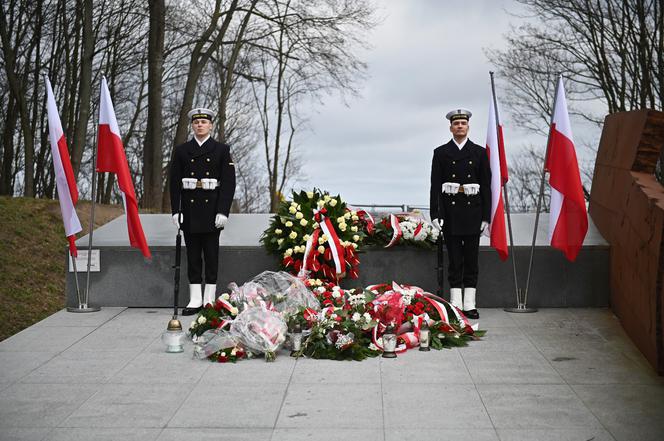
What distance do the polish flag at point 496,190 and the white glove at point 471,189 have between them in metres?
0.17

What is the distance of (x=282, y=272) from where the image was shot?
369 inches

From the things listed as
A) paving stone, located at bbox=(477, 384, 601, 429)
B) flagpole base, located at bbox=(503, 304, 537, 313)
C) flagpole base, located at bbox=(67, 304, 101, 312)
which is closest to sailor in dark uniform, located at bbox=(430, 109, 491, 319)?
flagpole base, located at bbox=(503, 304, 537, 313)

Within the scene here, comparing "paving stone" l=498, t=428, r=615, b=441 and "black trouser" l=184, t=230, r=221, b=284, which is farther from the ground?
"black trouser" l=184, t=230, r=221, b=284

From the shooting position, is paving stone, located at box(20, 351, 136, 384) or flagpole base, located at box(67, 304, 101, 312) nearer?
paving stone, located at box(20, 351, 136, 384)

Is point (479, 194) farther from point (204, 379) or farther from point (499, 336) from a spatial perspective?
point (204, 379)

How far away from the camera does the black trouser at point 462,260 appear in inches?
382

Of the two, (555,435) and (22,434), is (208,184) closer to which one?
(22,434)

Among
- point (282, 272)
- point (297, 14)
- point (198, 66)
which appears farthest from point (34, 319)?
point (297, 14)

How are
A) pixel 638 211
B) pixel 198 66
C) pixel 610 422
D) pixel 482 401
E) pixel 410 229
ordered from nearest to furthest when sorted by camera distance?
pixel 610 422, pixel 482 401, pixel 638 211, pixel 410 229, pixel 198 66

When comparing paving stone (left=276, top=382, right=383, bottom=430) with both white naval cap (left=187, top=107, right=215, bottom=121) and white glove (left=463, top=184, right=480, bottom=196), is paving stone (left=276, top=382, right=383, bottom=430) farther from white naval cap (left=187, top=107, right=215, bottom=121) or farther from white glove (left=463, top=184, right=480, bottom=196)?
white naval cap (left=187, top=107, right=215, bottom=121)

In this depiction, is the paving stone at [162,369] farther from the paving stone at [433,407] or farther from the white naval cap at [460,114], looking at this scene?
the white naval cap at [460,114]

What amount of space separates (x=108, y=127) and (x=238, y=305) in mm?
2926

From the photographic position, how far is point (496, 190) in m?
9.61

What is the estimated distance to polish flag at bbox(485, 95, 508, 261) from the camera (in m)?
9.55
